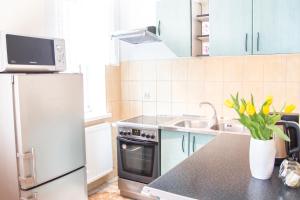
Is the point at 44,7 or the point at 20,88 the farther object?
the point at 44,7

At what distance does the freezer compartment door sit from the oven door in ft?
2.18

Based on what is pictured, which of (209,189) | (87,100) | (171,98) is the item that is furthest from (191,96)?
(209,189)

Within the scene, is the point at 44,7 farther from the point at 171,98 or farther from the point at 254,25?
the point at 254,25

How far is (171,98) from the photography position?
3.12m

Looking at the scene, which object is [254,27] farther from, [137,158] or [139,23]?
[137,158]

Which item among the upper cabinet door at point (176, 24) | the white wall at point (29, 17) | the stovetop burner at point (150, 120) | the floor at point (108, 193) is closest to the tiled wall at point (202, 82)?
the stovetop burner at point (150, 120)

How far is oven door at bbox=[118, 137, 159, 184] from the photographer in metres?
2.66

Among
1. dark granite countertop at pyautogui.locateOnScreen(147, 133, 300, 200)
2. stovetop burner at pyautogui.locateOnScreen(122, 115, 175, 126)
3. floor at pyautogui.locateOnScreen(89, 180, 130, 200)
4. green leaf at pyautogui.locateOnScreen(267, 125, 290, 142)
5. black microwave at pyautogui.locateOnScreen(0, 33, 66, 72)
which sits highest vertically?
black microwave at pyautogui.locateOnScreen(0, 33, 66, 72)

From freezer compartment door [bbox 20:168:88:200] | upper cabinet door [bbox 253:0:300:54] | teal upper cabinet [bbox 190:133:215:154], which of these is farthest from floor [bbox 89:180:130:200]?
upper cabinet door [bbox 253:0:300:54]

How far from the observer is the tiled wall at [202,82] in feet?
8.31

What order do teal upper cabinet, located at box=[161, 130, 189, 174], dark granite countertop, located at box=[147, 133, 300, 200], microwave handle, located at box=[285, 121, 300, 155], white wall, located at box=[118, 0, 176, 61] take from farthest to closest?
white wall, located at box=[118, 0, 176, 61] → teal upper cabinet, located at box=[161, 130, 189, 174] → microwave handle, located at box=[285, 121, 300, 155] → dark granite countertop, located at box=[147, 133, 300, 200]

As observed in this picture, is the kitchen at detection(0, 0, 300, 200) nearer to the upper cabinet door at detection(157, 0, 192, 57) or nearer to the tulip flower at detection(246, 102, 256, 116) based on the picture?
the upper cabinet door at detection(157, 0, 192, 57)

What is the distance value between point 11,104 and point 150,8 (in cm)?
203

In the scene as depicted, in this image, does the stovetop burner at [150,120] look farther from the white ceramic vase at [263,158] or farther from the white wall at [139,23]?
the white ceramic vase at [263,158]
